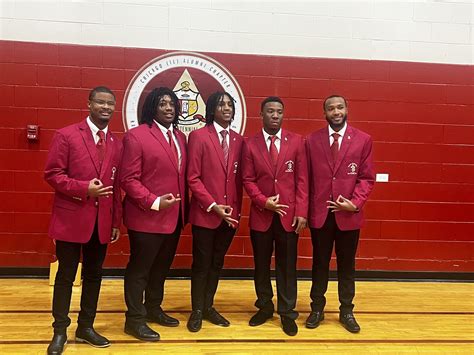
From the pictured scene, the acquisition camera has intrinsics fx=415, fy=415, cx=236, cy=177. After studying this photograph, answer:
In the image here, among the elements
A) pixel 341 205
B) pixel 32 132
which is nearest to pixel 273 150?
pixel 341 205

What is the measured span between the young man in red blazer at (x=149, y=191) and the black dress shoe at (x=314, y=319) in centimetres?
103

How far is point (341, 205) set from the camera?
2.72 metres

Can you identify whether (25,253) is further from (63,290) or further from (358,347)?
(358,347)

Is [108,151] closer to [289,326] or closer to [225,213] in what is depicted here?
[225,213]

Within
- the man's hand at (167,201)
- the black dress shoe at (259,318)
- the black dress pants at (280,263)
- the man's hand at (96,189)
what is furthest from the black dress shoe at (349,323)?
the man's hand at (96,189)

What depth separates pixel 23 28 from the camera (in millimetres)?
3773

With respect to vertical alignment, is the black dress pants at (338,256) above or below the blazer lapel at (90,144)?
below

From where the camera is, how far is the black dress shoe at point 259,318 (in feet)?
9.36

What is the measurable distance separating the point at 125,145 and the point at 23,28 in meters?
2.09

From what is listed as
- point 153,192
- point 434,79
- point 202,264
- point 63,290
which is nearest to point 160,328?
point 202,264

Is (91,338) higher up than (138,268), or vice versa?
(138,268)

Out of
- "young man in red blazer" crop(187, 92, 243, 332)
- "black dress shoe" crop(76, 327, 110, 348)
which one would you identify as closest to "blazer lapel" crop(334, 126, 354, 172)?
"young man in red blazer" crop(187, 92, 243, 332)

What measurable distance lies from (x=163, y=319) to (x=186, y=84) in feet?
6.97

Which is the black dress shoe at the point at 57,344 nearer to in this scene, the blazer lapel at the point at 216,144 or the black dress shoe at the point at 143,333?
the black dress shoe at the point at 143,333
